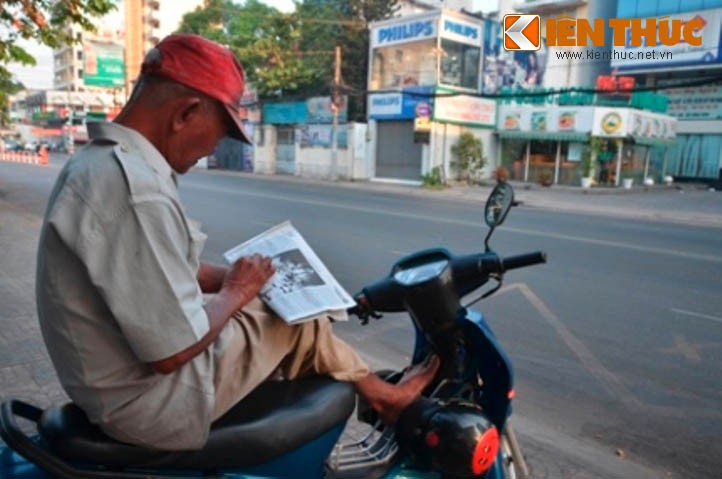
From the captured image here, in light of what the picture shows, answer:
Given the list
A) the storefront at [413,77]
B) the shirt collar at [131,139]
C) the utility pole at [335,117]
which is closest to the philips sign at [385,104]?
the storefront at [413,77]

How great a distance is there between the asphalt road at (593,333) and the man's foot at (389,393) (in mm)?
1302

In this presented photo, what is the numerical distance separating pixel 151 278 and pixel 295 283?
1.48 ft

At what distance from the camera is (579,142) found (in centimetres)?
2394

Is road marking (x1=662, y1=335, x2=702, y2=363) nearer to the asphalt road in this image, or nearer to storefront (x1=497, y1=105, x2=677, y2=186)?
the asphalt road

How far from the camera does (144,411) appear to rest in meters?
1.37

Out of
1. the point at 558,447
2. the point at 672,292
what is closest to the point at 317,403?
the point at 558,447

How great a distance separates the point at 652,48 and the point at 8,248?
31192mm

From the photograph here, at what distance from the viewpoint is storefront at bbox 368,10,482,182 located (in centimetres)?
2488

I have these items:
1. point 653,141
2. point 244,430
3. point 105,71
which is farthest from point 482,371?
point 105,71

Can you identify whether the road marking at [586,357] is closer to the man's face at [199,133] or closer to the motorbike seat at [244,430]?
the motorbike seat at [244,430]

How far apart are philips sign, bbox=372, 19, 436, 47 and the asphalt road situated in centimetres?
1610

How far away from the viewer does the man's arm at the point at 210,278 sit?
1901 mm

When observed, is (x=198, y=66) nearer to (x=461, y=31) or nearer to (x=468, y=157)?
(x=468, y=157)

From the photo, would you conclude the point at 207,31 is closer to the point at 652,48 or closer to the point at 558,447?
the point at 652,48
